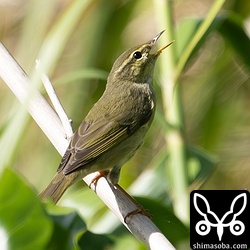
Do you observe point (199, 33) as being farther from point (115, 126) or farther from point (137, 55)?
point (115, 126)

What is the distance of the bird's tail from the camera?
3.15 metres

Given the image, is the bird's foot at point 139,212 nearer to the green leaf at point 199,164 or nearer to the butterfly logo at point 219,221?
the butterfly logo at point 219,221

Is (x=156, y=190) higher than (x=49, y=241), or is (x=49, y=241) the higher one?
(x=49, y=241)

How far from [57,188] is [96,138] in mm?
336

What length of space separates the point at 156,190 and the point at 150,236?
3.14 feet

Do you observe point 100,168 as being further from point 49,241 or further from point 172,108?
point 49,241

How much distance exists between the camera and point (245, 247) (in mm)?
2777

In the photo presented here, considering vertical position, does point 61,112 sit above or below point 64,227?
above

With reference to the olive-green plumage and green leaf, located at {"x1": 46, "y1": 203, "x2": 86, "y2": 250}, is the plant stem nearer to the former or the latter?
the olive-green plumage

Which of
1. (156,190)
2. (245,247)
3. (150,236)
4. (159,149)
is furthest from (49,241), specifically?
(159,149)

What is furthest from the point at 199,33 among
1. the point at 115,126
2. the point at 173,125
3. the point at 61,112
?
the point at 61,112

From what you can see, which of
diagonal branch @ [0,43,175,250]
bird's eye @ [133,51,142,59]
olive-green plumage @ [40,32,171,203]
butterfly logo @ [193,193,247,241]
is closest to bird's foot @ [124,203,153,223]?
diagonal branch @ [0,43,175,250]

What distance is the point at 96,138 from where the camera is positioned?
342cm

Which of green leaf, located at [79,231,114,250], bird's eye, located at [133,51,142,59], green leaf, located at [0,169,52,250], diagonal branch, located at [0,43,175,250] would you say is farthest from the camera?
bird's eye, located at [133,51,142,59]
